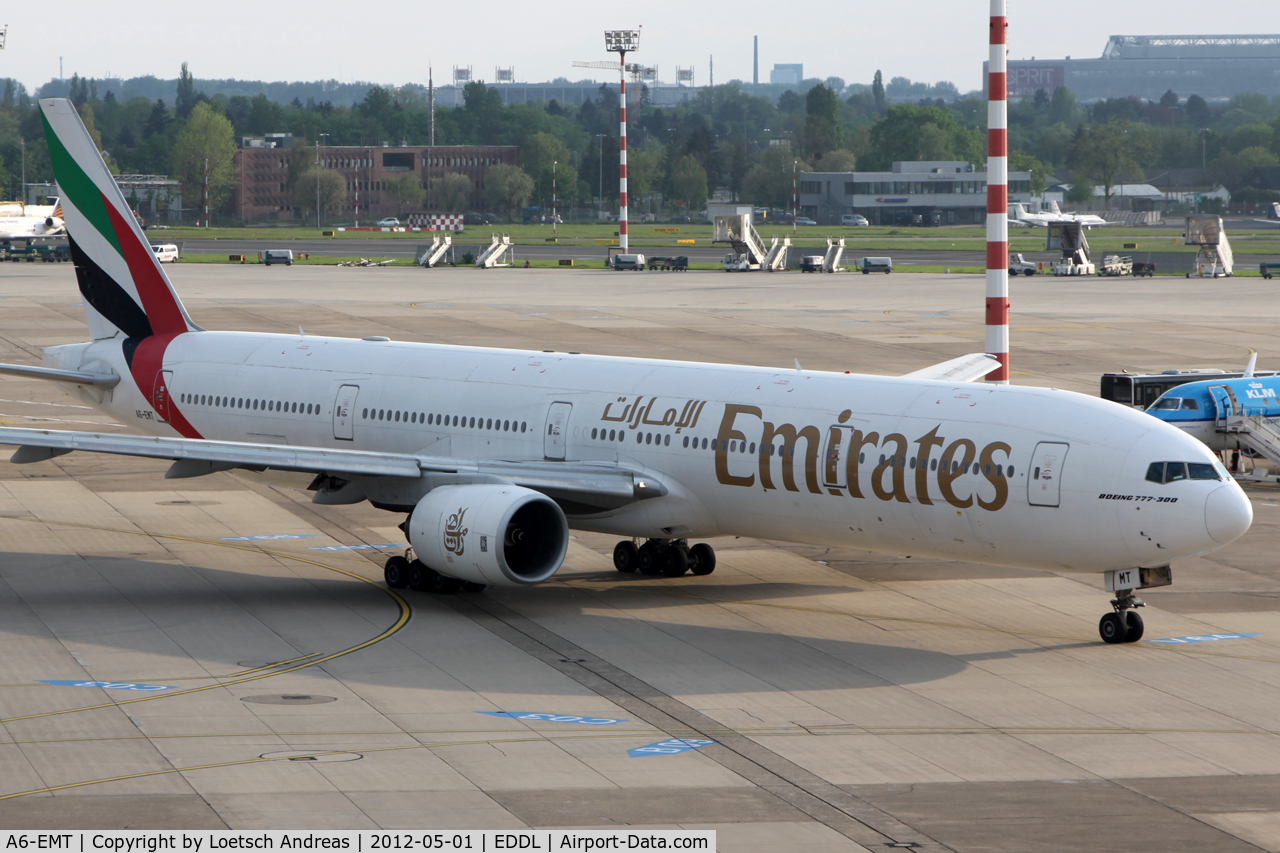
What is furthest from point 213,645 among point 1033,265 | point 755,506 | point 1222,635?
point 1033,265

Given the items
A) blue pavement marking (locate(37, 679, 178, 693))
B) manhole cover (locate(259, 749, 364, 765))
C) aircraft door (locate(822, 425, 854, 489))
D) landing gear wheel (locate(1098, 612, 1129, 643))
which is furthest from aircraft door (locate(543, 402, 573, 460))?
manhole cover (locate(259, 749, 364, 765))

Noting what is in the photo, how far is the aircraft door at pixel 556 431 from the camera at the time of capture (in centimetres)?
3142

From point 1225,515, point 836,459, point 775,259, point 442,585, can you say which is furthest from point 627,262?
point 1225,515

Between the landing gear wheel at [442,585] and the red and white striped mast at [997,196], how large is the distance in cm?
1747

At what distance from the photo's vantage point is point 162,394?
37031mm

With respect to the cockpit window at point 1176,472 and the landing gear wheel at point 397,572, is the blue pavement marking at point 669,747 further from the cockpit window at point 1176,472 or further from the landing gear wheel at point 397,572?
the landing gear wheel at point 397,572

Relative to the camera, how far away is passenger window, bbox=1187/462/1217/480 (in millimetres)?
25203

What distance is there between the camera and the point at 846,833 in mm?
18297

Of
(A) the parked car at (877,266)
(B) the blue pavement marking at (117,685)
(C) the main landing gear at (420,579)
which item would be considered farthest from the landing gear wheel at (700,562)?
(A) the parked car at (877,266)

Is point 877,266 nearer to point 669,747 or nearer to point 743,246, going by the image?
point 743,246

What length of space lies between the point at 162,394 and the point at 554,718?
18.1 meters

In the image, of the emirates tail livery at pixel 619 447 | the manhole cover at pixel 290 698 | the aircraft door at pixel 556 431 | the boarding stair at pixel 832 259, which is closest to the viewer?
the manhole cover at pixel 290 698

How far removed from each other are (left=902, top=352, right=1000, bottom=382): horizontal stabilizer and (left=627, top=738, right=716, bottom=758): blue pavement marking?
17.1 m

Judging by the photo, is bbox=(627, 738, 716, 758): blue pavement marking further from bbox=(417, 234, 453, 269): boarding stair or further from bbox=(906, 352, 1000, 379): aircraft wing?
bbox=(417, 234, 453, 269): boarding stair
